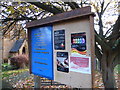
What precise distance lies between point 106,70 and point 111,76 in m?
0.23

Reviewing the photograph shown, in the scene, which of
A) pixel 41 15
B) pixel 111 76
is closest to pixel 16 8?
pixel 41 15

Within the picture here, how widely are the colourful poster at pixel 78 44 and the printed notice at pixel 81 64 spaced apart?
0.08 meters

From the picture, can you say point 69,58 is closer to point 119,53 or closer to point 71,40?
point 71,40

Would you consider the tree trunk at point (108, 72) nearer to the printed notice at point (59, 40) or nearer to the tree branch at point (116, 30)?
the tree branch at point (116, 30)

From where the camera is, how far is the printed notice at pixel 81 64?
A: 187cm

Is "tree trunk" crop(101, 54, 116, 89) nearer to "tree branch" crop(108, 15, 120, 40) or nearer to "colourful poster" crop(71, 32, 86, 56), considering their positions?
"tree branch" crop(108, 15, 120, 40)

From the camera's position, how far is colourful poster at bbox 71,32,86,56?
1.91 meters

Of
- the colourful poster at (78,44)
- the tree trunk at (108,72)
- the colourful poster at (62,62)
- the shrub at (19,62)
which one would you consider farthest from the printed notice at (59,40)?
the shrub at (19,62)

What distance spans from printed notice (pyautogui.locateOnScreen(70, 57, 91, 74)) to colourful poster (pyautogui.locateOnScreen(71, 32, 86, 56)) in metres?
0.08

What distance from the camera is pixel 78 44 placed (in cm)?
197

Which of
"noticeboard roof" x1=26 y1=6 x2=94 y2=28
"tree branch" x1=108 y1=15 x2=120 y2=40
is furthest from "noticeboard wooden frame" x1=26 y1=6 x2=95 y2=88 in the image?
"tree branch" x1=108 y1=15 x2=120 y2=40

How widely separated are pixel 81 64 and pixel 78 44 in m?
0.33

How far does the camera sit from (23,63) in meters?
13.5

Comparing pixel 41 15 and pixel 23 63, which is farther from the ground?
pixel 41 15
